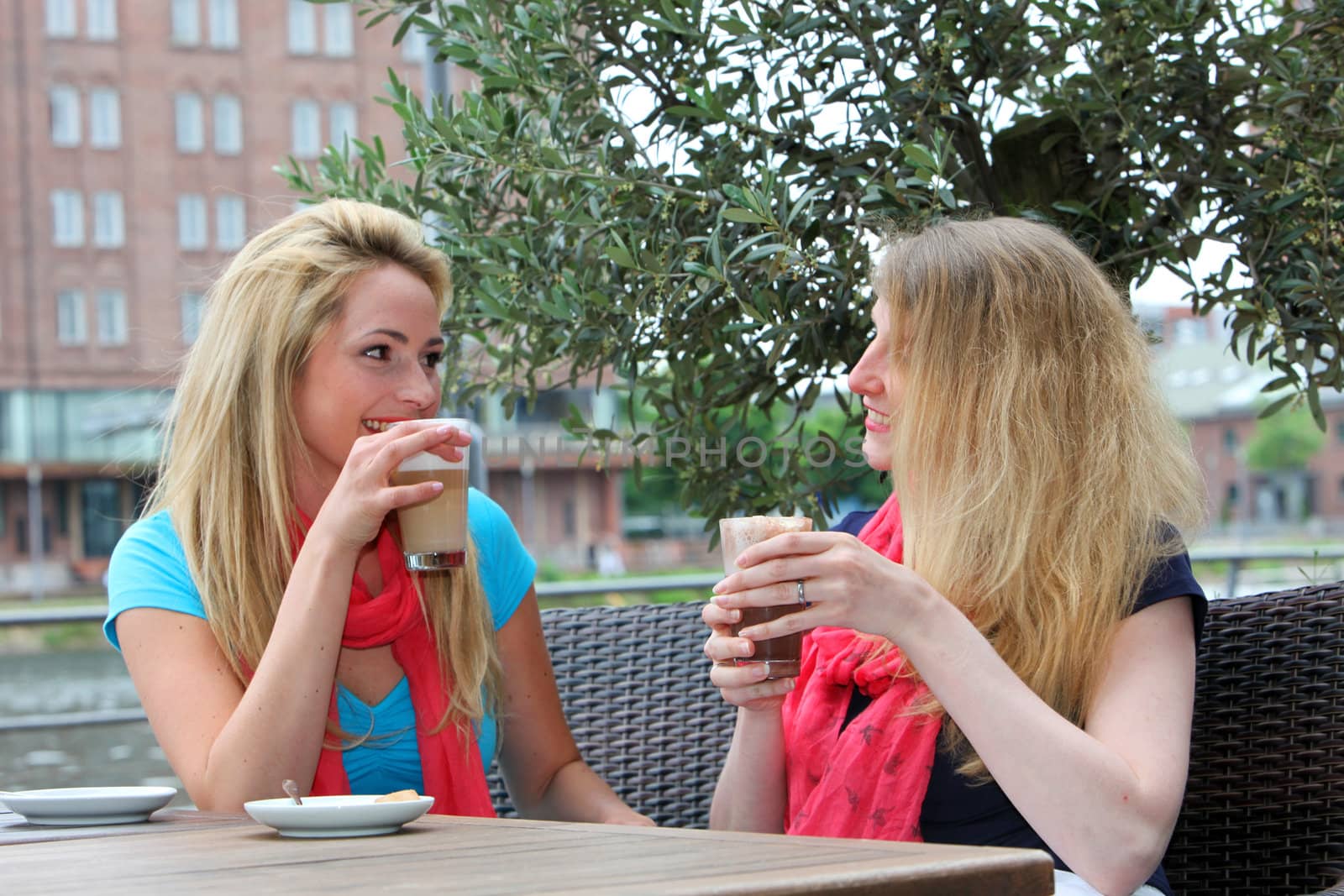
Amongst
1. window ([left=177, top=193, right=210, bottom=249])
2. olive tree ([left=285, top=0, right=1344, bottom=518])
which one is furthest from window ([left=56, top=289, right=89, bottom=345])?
olive tree ([left=285, top=0, right=1344, bottom=518])

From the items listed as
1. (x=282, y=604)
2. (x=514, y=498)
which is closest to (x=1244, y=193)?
(x=282, y=604)

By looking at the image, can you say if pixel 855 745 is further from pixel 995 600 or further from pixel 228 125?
pixel 228 125

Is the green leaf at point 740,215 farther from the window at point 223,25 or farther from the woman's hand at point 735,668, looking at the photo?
the window at point 223,25

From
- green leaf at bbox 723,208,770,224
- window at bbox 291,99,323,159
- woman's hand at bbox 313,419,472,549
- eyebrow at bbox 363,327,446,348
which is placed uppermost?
window at bbox 291,99,323,159

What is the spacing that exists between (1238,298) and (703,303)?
2.59ft

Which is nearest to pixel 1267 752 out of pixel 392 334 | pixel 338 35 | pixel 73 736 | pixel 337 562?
pixel 337 562

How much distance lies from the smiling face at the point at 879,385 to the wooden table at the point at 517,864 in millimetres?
701

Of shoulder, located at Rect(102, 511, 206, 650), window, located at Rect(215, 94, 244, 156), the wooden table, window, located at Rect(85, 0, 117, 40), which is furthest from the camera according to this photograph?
window, located at Rect(215, 94, 244, 156)

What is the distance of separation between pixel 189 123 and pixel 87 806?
39.9 m

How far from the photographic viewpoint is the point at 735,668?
5.02 ft

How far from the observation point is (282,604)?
1757mm

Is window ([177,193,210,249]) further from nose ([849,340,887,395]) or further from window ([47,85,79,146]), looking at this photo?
nose ([849,340,887,395])

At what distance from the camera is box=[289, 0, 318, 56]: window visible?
127ft

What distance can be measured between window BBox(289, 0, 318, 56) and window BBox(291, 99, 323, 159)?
4.62ft
